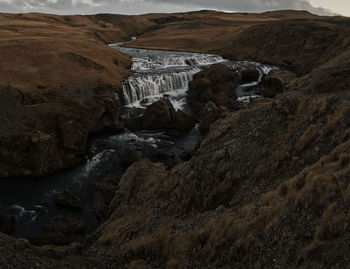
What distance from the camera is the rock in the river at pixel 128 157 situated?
118 ft

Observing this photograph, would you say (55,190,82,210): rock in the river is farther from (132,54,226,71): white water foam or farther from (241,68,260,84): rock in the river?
(241,68,260,84): rock in the river

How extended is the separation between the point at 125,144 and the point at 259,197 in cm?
2914

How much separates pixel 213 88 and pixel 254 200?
46.3m

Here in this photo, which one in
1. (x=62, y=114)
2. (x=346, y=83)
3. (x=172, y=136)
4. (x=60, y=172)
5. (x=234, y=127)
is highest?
(x=346, y=83)

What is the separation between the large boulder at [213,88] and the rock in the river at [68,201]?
28.2m

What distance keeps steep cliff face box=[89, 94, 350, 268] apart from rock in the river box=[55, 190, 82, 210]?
5.72 meters

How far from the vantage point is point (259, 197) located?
1421cm

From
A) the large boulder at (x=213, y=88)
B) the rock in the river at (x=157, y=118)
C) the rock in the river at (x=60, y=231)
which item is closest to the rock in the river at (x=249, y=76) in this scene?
the large boulder at (x=213, y=88)

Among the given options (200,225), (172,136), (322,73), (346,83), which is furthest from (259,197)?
(172,136)

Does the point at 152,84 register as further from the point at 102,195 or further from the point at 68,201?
the point at 68,201

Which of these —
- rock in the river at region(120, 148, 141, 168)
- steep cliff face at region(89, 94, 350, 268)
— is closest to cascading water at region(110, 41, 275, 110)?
rock in the river at region(120, 148, 141, 168)

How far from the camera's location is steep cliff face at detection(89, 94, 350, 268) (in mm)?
10461

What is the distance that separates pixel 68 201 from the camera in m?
28.5

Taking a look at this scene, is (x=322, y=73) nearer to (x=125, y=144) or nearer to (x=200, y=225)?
(x=200, y=225)
